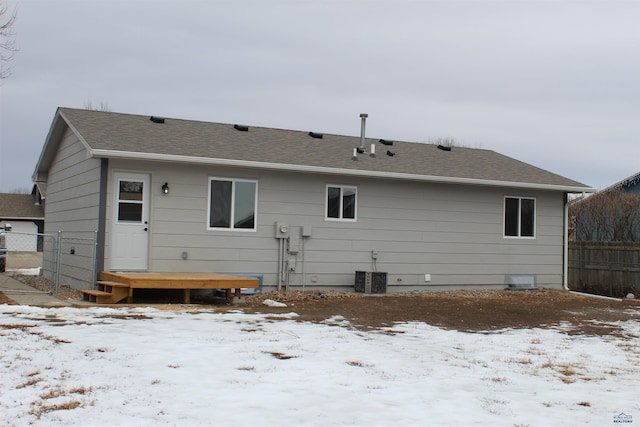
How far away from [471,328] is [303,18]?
901 centimetres

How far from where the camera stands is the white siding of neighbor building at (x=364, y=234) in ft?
41.2

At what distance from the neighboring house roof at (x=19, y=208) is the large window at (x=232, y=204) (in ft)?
105

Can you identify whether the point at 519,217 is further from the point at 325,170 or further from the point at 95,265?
the point at 95,265

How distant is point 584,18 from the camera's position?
44.0ft

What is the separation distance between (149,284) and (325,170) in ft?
14.4

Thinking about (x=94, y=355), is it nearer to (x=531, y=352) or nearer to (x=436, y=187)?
(x=531, y=352)

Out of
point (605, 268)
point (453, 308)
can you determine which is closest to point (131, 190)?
point (453, 308)

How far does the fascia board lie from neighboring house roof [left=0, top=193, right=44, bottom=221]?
32.6m

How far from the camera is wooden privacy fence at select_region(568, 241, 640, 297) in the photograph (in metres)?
16.4

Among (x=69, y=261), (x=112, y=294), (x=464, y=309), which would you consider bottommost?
(x=464, y=309)

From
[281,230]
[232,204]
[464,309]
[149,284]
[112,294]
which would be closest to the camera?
[149,284]

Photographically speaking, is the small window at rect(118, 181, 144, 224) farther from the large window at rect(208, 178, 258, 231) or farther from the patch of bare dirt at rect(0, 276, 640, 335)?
the patch of bare dirt at rect(0, 276, 640, 335)

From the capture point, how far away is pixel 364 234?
1420 centimetres

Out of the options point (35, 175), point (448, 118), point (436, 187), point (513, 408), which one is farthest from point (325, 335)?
point (448, 118)
